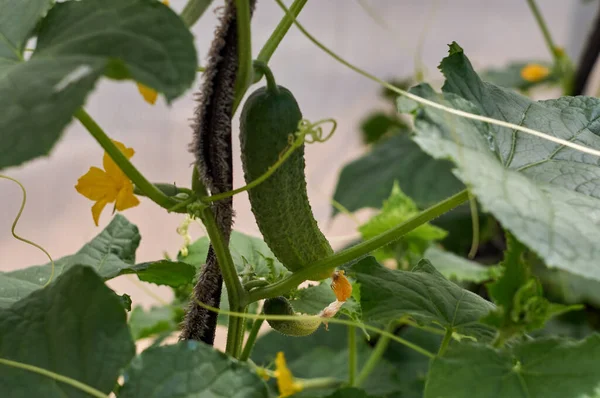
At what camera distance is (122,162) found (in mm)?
428

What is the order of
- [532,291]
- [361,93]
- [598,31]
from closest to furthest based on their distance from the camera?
1. [532,291]
2. [598,31]
3. [361,93]

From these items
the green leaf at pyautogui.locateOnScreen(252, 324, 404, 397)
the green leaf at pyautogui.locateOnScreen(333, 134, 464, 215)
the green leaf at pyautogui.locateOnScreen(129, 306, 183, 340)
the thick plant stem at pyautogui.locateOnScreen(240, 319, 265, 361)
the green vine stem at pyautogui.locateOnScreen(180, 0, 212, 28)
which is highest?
the green vine stem at pyautogui.locateOnScreen(180, 0, 212, 28)

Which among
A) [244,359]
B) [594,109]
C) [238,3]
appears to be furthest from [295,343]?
[238,3]

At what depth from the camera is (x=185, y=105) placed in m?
1.88

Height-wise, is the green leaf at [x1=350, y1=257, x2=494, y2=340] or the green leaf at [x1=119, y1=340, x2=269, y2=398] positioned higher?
the green leaf at [x1=350, y1=257, x2=494, y2=340]

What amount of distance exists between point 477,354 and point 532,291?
5 cm

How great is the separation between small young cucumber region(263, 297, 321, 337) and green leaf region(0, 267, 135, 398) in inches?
5.0

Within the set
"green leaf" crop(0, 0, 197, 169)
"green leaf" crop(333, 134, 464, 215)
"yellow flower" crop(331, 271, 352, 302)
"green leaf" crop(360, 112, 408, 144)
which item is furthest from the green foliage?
"green leaf" crop(360, 112, 408, 144)

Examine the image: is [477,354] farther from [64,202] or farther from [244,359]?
[64,202]

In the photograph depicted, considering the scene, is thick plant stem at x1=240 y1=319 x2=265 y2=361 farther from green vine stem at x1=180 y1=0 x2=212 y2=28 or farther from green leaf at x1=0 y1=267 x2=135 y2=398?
green vine stem at x1=180 y1=0 x2=212 y2=28

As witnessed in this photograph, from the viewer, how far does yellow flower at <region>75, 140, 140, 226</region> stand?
49 cm

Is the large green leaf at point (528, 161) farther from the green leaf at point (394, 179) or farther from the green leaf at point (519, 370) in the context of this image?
the green leaf at point (394, 179)

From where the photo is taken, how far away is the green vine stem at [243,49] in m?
0.40

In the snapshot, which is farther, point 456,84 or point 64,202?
point 64,202
